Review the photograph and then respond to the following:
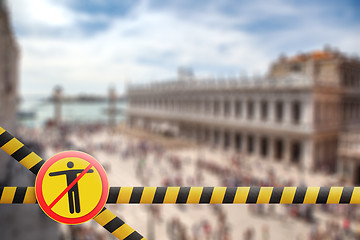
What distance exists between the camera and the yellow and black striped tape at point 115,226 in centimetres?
179

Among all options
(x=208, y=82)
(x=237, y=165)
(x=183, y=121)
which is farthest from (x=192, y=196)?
(x=183, y=121)

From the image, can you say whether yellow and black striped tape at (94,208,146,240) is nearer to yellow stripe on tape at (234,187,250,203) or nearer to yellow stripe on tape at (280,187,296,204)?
yellow stripe on tape at (234,187,250,203)

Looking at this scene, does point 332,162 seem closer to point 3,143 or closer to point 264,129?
point 264,129

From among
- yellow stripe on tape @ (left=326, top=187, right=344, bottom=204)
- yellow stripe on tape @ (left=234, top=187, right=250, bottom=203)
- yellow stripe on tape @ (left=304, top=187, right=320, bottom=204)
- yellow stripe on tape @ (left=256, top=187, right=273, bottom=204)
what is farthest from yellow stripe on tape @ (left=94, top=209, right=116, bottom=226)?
yellow stripe on tape @ (left=326, top=187, right=344, bottom=204)

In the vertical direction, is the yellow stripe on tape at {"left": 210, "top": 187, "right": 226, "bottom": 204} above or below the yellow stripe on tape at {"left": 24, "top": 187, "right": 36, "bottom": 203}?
below

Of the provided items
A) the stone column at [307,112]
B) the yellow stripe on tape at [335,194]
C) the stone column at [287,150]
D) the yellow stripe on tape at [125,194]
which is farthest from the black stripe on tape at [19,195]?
the stone column at [287,150]

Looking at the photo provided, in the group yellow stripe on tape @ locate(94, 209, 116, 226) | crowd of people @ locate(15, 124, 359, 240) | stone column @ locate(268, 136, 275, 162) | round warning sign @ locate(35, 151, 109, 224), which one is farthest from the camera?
stone column @ locate(268, 136, 275, 162)

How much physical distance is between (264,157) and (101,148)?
22.3 metres

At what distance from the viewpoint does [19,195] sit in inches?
69.6

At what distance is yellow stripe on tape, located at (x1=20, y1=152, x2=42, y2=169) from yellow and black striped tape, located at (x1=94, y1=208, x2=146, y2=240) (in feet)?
1.65

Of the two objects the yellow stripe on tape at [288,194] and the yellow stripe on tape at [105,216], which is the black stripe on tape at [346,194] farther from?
the yellow stripe on tape at [105,216]

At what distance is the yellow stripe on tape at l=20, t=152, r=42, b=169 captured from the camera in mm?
1744

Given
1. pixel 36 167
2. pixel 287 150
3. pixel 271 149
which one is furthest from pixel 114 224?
pixel 271 149

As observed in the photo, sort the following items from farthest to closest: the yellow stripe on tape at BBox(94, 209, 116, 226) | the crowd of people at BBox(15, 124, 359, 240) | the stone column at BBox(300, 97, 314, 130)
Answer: the stone column at BBox(300, 97, 314, 130) < the crowd of people at BBox(15, 124, 359, 240) < the yellow stripe on tape at BBox(94, 209, 116, 226)
